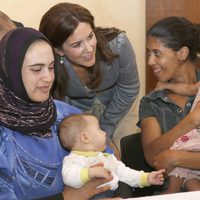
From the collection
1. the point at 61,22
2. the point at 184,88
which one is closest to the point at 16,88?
the point at 61,22

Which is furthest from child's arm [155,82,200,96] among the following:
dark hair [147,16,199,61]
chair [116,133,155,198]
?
chair [116,133,155,198]

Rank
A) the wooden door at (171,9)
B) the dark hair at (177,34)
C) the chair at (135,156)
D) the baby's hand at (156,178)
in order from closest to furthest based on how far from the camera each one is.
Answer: the baby's hand at (156,178) < the chair at (135,156) < the dark hair at (177,34) < the wooden door at (171,9)

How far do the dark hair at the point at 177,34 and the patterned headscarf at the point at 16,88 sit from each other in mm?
833

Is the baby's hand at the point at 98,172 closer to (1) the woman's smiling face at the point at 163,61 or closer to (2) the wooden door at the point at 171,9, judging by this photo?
(1) the woman's smiling face at the point at 163,61

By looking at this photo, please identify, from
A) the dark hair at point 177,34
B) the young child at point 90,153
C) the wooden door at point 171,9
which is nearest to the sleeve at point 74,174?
the young child at point 90,153

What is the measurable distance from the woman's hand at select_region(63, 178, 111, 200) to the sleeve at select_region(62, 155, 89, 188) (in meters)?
0.02

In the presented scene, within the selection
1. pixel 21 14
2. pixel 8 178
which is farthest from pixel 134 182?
pixel 21 14

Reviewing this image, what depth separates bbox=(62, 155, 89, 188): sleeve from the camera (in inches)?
63.5

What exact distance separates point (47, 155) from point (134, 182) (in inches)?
15.8

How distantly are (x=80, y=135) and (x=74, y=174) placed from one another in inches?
7.8

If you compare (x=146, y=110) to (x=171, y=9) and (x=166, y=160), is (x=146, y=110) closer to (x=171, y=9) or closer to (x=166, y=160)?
(x=166, y=160)

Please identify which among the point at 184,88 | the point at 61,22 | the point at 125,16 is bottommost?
the point at 184,88

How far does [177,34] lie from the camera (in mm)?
2273

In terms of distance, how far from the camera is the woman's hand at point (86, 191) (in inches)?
65.1
